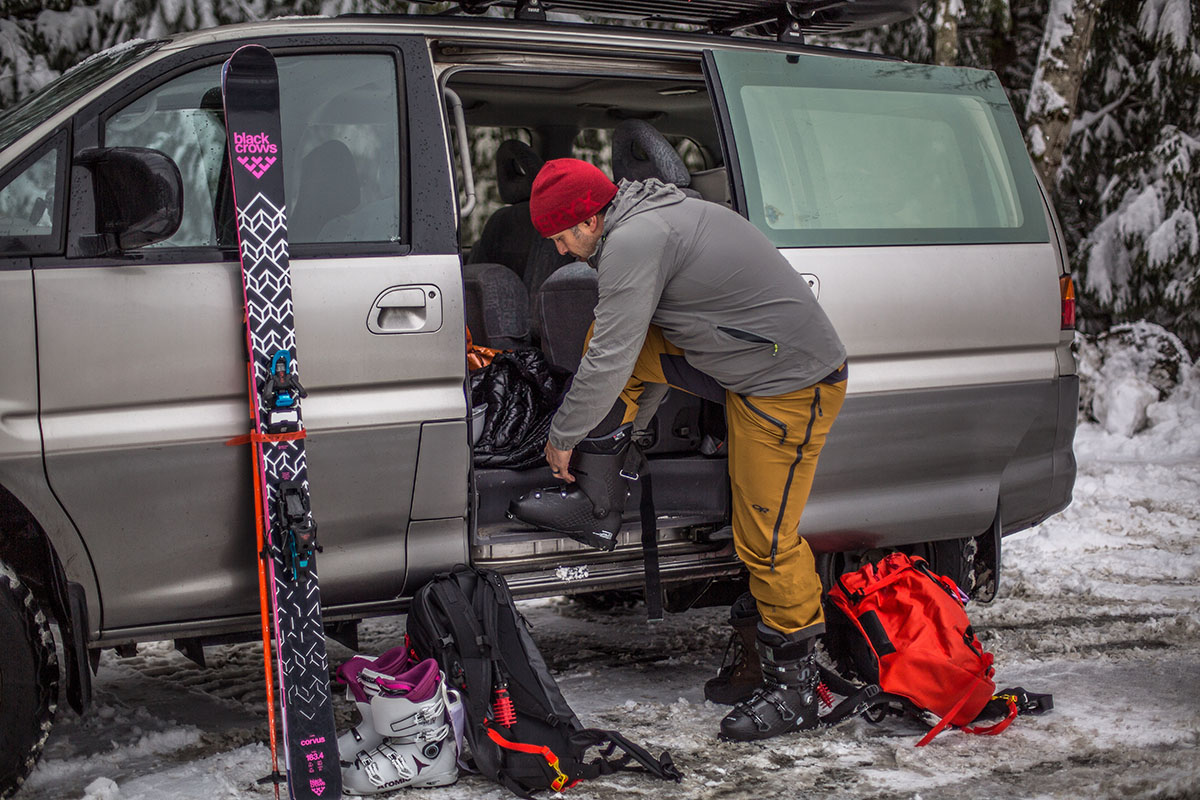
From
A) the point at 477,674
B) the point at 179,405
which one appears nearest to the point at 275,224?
the point at 179,405

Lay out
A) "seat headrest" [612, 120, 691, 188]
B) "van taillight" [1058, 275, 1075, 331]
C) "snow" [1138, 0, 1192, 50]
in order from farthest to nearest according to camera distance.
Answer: "snow" [1138, 0, 1192, 50]
"van taillight" [1058, 275, 1075, 331]
"seat headrest" [612, 120, 691, 188]

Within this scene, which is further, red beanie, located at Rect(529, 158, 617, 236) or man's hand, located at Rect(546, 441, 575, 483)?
man's hand, located at Rect(546, 441, 575, 483)

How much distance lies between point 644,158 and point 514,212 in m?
1.19

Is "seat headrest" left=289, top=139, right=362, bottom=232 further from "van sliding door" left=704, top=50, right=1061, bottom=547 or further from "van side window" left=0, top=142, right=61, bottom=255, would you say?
"van sliding door" left=704, top=50, right=1061, bottom=547

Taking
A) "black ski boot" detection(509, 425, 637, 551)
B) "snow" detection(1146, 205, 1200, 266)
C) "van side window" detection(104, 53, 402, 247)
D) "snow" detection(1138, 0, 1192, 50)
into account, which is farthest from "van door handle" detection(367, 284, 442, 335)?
"snow" detection(1138, 0, 1192, 50)

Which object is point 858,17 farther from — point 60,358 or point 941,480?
point 60,358

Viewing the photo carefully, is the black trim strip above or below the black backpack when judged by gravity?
above

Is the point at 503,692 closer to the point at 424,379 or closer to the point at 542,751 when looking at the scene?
the point at 542,751

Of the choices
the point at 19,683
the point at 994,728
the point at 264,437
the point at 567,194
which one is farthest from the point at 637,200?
the point at 19,683

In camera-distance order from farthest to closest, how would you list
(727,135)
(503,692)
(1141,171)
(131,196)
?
(1141,171) → (727,135) → (503,692) → (131,196)

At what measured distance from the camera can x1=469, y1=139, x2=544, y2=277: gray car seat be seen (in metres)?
5.21

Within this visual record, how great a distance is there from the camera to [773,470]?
12.3 feet

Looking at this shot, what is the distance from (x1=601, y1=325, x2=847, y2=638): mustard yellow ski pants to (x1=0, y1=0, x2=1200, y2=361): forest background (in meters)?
4.35

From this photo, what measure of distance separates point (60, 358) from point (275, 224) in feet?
2.12
